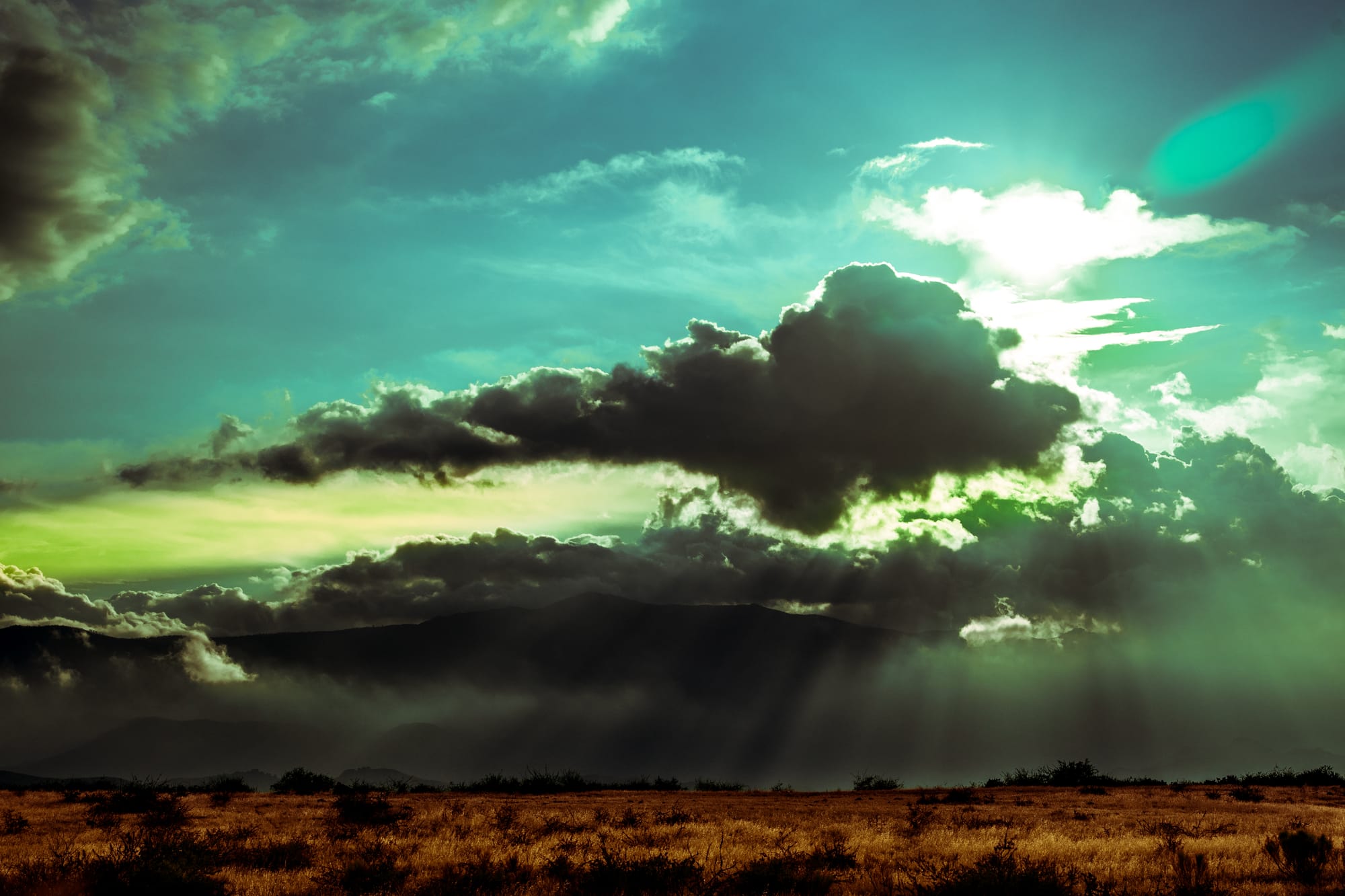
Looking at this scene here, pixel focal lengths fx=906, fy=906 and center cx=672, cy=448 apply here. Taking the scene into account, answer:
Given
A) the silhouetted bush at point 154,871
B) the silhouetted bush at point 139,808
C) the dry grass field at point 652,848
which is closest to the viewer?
the silhouetted bush at point 154,871

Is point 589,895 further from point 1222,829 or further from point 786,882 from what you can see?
point 1222,829

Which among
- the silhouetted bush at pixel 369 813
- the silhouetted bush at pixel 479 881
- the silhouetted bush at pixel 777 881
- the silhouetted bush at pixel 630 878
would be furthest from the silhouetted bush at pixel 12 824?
the silhouetted bush at pixel 777 881

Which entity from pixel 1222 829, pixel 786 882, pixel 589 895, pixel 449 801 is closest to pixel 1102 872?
pixel 786 882

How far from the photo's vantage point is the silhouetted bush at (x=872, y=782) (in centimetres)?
6850

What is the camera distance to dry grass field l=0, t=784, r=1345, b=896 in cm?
1689

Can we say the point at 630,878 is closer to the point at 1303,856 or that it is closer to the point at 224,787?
the point at 1303,856

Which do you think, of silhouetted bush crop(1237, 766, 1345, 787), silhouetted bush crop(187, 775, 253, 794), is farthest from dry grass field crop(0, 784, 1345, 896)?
silhouetted bush crop(1237, 766, 1345, 787)

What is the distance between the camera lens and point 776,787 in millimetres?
65750

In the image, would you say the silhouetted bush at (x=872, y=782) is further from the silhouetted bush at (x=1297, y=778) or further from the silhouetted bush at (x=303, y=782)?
the silhouetted bush at (x=303, y=782)

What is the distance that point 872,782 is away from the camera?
7131 centimetres

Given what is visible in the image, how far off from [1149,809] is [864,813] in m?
11.6

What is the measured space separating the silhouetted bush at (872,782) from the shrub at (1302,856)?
2028 inches

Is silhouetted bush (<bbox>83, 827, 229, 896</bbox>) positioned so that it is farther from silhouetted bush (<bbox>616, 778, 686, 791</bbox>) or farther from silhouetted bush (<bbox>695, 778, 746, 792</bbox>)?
silhouetted bush (<bbox>695, 778, 746, 792</bbox>)

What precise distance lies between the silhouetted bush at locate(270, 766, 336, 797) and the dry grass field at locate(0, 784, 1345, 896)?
2019 cm
